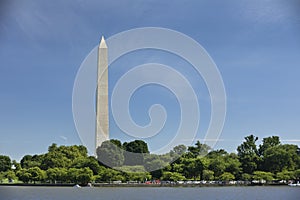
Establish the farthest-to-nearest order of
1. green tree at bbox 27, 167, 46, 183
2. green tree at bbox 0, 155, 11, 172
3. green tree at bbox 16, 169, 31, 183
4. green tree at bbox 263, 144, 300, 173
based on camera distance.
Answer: green tree at bbox 0, 155, 11, 172 < green tree at bbox 16, 169, 31, 183 < green tree at bbox 27, 167, 46, 183 < green tree at bbox 263, 144, 300, 173

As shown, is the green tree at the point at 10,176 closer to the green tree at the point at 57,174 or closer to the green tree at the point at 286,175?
the green tree at the point at 57,174

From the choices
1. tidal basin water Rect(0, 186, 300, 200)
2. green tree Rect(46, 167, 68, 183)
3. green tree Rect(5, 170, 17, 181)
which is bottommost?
tidal basin water Rect(0, 186, 300, 200)

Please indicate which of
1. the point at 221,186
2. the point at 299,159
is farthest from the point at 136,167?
the point at 299,159

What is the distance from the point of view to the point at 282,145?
54.0m

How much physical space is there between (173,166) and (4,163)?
29840 mm

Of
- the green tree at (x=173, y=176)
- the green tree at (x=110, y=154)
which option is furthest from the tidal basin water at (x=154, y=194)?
the green tree at (x=173, y=176)

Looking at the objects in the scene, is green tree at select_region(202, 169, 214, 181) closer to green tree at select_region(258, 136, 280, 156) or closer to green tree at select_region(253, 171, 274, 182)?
green tree at select_region(253, 171, 274, 182)

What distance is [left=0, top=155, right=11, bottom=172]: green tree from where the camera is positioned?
227 feet

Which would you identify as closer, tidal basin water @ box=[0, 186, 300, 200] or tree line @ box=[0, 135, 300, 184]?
tidal basin water @ box=[0, 186, 300, 200]

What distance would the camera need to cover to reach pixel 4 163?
69.7 metres

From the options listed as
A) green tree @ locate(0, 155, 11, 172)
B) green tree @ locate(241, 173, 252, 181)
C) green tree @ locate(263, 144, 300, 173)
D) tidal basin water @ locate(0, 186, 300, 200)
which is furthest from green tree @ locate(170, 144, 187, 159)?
green tree @ locate(0, 155, 11, 172)

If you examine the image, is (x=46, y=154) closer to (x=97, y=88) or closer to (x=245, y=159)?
(x=97, y=88)

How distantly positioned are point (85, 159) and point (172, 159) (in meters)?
10.7

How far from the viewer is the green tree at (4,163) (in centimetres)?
6919
